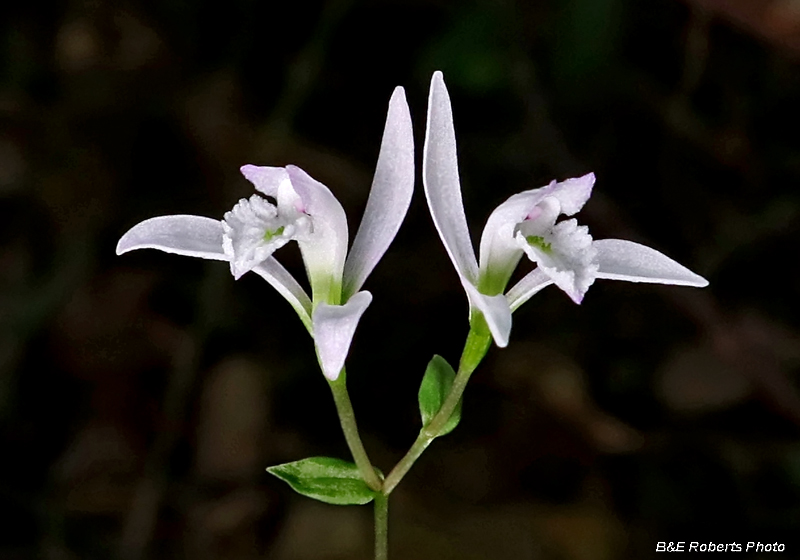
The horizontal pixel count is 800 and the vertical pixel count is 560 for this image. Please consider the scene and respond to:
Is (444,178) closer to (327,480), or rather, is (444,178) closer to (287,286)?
(287,286)

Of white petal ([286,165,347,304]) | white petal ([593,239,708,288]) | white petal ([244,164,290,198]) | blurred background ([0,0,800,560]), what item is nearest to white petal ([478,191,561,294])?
white petal ([593,239,708,288])

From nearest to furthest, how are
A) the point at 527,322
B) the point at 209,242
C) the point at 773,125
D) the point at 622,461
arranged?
1. the point at 209,242
2. the point at 622,461
3. the point at 527,322
4. the point at 773,125

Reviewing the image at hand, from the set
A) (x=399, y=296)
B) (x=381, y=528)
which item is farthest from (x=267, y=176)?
(x=399, y=296)

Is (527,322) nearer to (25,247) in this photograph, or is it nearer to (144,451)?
(144,451)

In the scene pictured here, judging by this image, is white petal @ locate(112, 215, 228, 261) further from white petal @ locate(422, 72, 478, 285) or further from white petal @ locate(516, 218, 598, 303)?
white petal @ locate(516, 218, 598, 303)

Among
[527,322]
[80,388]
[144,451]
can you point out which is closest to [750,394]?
[527,322]

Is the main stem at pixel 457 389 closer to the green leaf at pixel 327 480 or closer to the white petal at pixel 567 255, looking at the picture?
the green leaf at pixel 327 480
